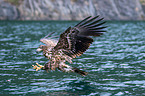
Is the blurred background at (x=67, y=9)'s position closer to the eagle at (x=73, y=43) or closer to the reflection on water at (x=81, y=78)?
the reflection on water at (x=81, y=78)

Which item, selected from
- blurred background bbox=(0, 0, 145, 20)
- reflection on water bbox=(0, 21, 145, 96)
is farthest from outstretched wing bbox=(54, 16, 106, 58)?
blurred background bbox=(0, 0, 145, 20)

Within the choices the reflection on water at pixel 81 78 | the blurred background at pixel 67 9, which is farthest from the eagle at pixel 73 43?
the blurred background at pixel 67 9

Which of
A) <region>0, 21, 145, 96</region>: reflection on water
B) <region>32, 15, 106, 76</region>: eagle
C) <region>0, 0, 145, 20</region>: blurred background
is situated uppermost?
<region>0, 0, 145, 20</region>: blurred background

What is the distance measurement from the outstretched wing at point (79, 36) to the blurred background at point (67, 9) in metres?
89.1

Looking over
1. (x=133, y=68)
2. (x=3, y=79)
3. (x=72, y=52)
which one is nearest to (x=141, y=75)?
(x=133, y=68)

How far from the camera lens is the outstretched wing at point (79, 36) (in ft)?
37.0

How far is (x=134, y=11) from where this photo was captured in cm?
11919

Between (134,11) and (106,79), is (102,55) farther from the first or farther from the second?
(134,11)

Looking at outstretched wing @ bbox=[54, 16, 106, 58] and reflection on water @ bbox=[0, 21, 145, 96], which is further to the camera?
reflection on water @ bbox=[0, 21, 145, 96]

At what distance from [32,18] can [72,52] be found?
90.5 m

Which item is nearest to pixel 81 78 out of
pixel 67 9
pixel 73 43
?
pixel 73 43

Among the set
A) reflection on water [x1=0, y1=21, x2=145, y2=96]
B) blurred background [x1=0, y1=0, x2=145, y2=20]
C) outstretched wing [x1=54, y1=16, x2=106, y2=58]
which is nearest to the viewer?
outstretched wing [x1=54, y1=16, x2=106, y2=58]

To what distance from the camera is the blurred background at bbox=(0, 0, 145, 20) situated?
332 ft

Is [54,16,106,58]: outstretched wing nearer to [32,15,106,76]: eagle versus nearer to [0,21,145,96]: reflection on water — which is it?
[32,15,106,76]: eagle
